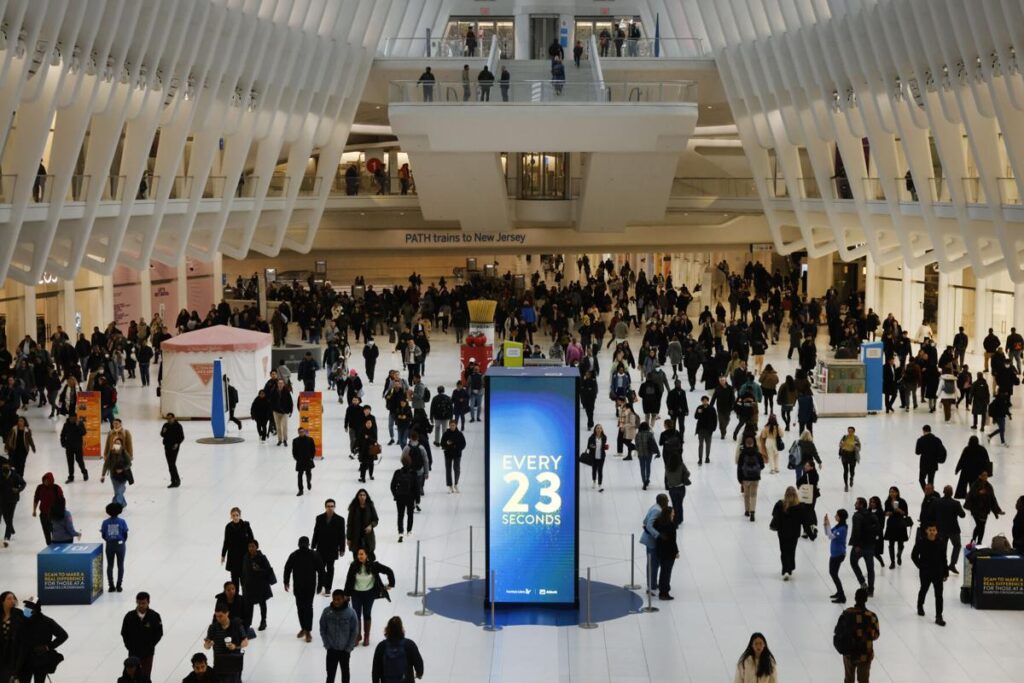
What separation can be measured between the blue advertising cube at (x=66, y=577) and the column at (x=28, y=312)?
20170 millimetres

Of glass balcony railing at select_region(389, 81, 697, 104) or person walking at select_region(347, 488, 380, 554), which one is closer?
person walking at select_region(347, 488, 380, 554)

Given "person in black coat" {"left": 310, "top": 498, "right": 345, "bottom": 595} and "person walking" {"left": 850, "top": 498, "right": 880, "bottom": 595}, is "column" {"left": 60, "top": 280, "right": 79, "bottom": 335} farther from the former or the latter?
"person walking" {"left": 850, "top": 498, "right": 880, "bottom": 595}

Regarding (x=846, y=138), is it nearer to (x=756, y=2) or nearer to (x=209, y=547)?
(x=756, y=2)

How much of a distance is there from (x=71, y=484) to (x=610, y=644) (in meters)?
10.1

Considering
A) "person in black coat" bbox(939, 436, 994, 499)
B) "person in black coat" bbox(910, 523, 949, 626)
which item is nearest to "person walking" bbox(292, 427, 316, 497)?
"person in black coat" bbox(939, 436, 994, 499)

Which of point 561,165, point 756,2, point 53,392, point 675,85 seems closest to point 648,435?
point 53,392

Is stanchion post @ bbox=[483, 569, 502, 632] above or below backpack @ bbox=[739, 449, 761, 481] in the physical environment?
below

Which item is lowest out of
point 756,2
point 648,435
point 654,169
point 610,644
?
point 610,644

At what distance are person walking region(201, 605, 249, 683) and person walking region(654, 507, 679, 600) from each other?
16.1 ft

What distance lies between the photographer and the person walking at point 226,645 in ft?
38.9

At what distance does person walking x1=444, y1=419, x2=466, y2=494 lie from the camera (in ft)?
65.3

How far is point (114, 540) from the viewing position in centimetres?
1516

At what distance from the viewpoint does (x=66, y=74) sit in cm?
2653

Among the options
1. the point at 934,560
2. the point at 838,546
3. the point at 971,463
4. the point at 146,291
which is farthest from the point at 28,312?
the point at 934,560
